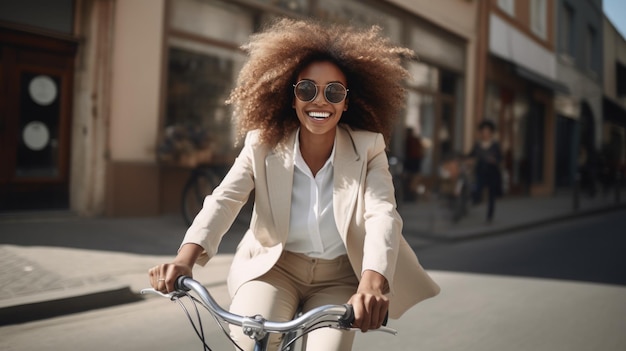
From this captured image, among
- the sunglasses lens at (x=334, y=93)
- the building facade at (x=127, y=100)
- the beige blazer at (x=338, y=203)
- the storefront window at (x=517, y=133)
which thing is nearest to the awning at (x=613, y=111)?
the storefront window at (x=517, y=133)

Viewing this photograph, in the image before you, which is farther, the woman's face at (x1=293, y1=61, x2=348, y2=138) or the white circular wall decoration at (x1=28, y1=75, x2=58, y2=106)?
the white circular wall decoration at (x1=28, y1=75, x2=58, y2=106)

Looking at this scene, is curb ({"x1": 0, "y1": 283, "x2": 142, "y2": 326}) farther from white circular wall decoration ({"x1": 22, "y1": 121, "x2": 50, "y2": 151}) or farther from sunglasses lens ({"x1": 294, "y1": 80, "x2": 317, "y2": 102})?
white circular wall decoration ({"x1": 22, "y1": 121, "x2": 50, "y2": 151})

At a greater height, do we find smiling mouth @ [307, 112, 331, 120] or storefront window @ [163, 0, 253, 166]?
A: storefront window @ [163, 0, 253, 166]

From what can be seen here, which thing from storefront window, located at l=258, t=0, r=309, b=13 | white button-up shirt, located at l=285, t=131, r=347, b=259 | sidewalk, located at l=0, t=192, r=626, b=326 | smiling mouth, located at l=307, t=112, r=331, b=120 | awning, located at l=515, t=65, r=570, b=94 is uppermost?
awning, located at l=515, t=65, r=570, b=94

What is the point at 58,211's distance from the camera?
26.7ft

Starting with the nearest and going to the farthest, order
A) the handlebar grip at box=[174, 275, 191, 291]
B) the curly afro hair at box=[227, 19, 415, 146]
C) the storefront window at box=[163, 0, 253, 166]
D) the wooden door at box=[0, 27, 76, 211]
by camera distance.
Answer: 1. the handlebar grip at box=[174, 275, 191, 291]
2. the curly afro hair at box=[227, 19, 415, 146]
3. the wooden door at box=[0, 27, 76, 211]
4. the storefront window at box=[163, 0, 253, 166]

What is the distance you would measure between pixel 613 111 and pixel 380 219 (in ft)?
103

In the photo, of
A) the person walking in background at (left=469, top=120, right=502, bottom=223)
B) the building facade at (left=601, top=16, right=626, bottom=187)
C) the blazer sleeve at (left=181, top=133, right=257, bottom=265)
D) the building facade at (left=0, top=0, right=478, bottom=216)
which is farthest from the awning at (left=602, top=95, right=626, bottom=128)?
the blazer sleeve at (left=181, top=133, right=257, bottom=265)

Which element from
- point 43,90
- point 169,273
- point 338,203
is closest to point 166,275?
point 169,273

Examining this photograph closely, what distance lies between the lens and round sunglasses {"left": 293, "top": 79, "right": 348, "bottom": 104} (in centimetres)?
216

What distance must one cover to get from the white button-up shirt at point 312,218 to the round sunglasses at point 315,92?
23 cm

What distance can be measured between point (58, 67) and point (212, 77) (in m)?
2.55

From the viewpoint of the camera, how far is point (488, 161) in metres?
10.9

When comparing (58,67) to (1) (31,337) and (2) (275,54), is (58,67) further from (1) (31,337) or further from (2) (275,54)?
(2) (275,54)
